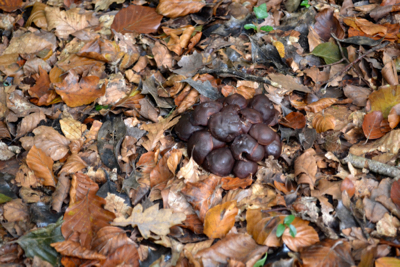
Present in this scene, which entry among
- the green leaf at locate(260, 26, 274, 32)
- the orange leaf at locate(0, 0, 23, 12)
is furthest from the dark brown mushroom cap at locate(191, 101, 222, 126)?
the orange leaf at locate(0, 0, 23, 12)

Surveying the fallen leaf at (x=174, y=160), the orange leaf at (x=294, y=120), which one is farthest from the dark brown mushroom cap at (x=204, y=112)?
the orange leaf at (x=294, y=120)

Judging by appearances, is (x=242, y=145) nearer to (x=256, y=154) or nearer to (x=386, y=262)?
(x=256, y=154)

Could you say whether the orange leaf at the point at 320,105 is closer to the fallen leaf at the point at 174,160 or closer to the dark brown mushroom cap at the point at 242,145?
the dark brown mushroom cap at the point at 242,145

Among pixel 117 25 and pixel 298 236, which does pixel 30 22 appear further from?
pixel 298 236

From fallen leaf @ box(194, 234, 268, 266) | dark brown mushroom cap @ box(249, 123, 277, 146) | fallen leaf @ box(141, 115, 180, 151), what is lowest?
fallen leaf @ box(194, 234, 268, 266)

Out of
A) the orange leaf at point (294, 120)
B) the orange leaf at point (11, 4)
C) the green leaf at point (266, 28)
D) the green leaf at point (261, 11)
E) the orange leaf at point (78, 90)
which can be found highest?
the orange leaf at point (11, 4)

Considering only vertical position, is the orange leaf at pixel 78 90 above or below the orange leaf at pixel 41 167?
above

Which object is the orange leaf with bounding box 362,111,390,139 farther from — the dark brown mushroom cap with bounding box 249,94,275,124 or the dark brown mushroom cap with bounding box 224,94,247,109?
the dark brown mushroom cap with bounding box 224,94,247,109

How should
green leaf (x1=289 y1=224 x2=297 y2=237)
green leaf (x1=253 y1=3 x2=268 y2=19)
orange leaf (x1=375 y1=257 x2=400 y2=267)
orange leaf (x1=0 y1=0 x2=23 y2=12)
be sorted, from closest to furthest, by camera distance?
orange leaf (x1=375 y1=257 x2=400 y2=267)
green leaf (x1=289 y1=224 x2=297 y2=237)
green leaf (x1=253 y1=3 x2=268 y2=19)
orange leaf (x1=0 y1=0 x2=23 y2=12)
